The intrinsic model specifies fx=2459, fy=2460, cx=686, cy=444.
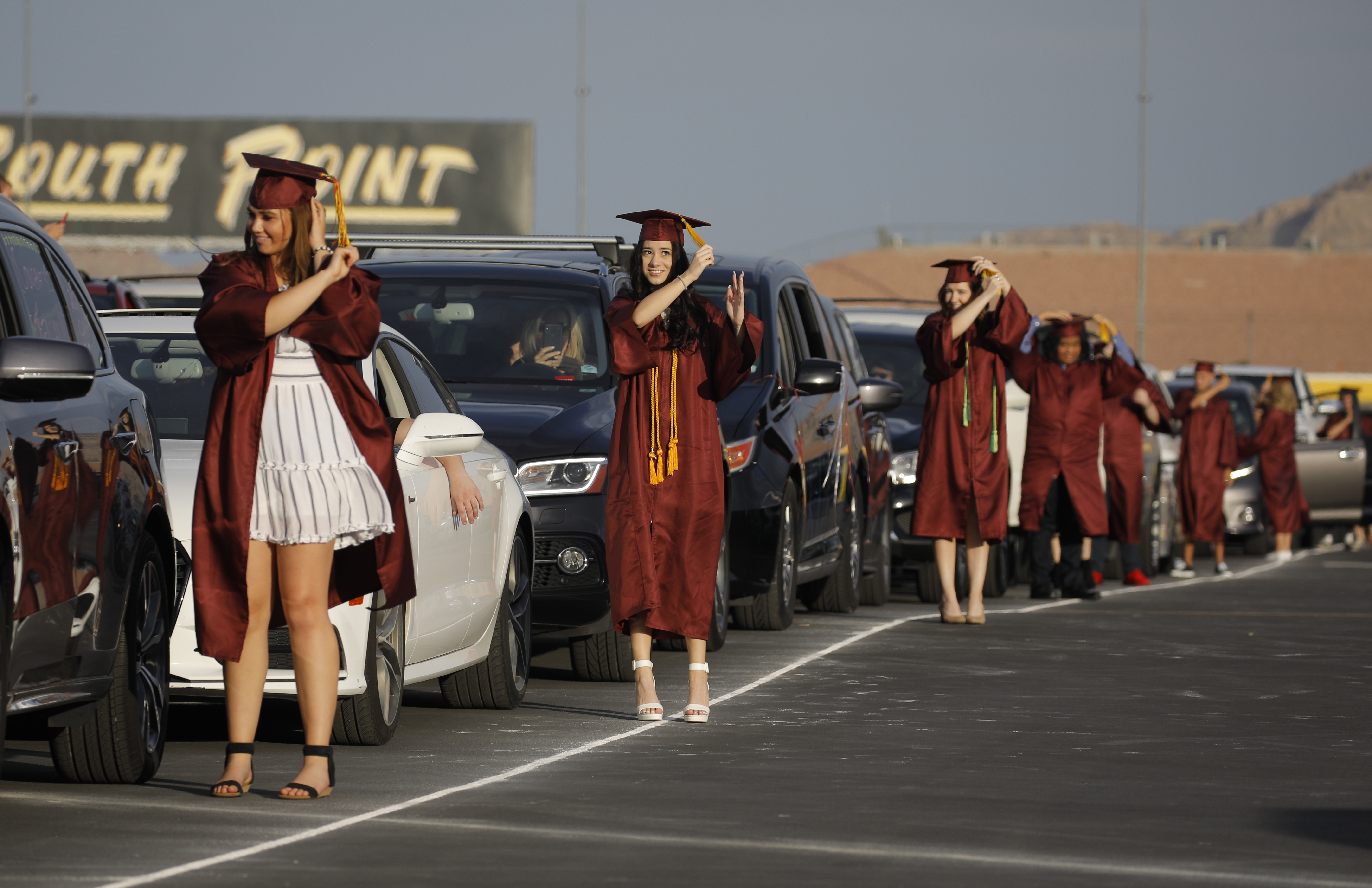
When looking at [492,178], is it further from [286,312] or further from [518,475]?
[286,312]

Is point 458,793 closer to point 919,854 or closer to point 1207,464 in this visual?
point 919,854

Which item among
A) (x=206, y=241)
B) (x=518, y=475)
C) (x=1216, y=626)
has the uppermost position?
(x=206, y=241)

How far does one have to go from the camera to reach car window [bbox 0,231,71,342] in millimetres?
6859

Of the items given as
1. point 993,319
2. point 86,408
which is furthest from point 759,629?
point 86,408

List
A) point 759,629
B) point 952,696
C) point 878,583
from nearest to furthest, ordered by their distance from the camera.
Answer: point 952,696, point 759,629, point 878,583

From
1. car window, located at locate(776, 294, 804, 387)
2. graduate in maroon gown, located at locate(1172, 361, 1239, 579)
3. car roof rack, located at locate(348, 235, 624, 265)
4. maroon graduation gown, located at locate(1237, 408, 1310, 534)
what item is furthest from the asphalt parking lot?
maroon graduation gown, located at locate(1237, 408, 1310, 534)

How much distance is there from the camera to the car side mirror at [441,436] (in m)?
7.91

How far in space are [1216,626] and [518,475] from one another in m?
5.86

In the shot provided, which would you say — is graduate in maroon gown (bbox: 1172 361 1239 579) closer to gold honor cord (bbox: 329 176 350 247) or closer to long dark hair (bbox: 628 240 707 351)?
long dark hair (bbox: 628 240 707 351)

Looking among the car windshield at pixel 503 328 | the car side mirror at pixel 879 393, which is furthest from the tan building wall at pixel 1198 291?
the car windshield at pixel 503 328

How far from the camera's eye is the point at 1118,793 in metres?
7.38

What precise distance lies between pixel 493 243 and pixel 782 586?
239cm

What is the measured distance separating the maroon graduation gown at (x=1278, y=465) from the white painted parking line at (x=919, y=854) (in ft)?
64.5

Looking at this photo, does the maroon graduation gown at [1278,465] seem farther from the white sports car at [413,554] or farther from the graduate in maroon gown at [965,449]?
the white sports car at [413,554]
